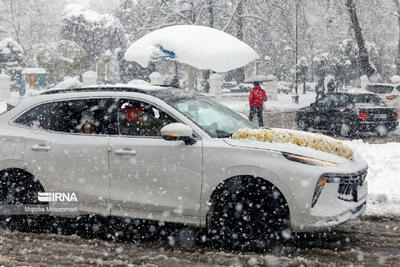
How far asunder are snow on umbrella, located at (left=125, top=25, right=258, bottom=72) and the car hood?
36.1ft

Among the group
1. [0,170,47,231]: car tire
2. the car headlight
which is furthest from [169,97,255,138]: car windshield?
[0,170,47,231]: car tire

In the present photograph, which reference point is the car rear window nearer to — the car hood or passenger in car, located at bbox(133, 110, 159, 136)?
the car hood

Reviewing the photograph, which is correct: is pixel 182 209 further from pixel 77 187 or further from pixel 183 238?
pixel 77 187

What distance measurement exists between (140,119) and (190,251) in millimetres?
1496

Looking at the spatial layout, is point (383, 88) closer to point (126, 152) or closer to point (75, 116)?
point (75, 116)

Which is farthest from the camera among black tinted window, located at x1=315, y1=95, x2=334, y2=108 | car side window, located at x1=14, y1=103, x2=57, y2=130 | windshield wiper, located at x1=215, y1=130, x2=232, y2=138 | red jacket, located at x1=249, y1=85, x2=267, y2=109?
red jacket, located at x1=249, y1=85, x2=267, y2=109

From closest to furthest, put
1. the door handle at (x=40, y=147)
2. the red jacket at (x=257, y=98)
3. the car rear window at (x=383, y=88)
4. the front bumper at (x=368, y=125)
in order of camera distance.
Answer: the door handle at (x=40, y=147) → the front bumper at (x=368, y=125) → the red jacket at (x=257, y=98) → the car rear window at (x=383, y=88)

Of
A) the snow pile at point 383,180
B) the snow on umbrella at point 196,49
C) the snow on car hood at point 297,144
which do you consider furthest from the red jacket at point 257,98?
the snow on car hood at point 297,144

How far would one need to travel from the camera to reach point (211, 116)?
239 inches

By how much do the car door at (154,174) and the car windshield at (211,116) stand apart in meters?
0.23

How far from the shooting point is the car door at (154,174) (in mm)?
5355

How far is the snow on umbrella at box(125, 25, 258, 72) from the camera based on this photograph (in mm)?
16312

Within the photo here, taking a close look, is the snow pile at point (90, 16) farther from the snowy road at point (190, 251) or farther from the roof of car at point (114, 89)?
the snowy road at point (190, 251)

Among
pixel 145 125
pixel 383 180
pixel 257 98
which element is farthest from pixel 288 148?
pixel 257 98
